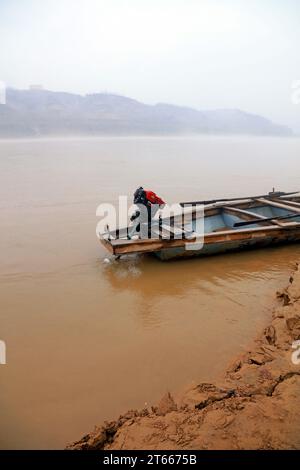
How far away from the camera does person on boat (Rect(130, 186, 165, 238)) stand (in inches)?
269

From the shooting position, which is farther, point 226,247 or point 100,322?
point 226,247

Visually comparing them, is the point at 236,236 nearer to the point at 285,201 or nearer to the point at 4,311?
the point at 285,201

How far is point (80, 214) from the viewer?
35.7ft

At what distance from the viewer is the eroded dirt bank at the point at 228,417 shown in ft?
8.80

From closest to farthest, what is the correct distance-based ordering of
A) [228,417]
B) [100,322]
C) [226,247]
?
[228,417]
[100,322]
[226,247]

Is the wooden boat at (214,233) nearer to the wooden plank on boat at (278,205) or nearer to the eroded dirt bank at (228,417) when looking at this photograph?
the wooden plank on boat at (278,205)

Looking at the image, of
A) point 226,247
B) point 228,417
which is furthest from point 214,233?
A: point 228,417

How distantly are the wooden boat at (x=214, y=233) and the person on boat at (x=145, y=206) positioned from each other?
0.61ft

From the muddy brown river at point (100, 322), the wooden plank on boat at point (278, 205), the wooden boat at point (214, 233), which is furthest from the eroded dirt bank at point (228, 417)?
the wooden plank on boat at point (278, 205)

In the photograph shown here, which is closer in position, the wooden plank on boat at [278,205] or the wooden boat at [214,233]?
the wooden boat at [214,233]

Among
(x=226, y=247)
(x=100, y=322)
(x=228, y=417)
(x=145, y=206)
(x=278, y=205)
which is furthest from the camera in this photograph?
(x=278, y=205)

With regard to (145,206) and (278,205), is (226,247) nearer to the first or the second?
(145,206)

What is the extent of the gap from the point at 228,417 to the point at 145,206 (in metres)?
4.48

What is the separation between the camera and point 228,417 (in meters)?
2.89
